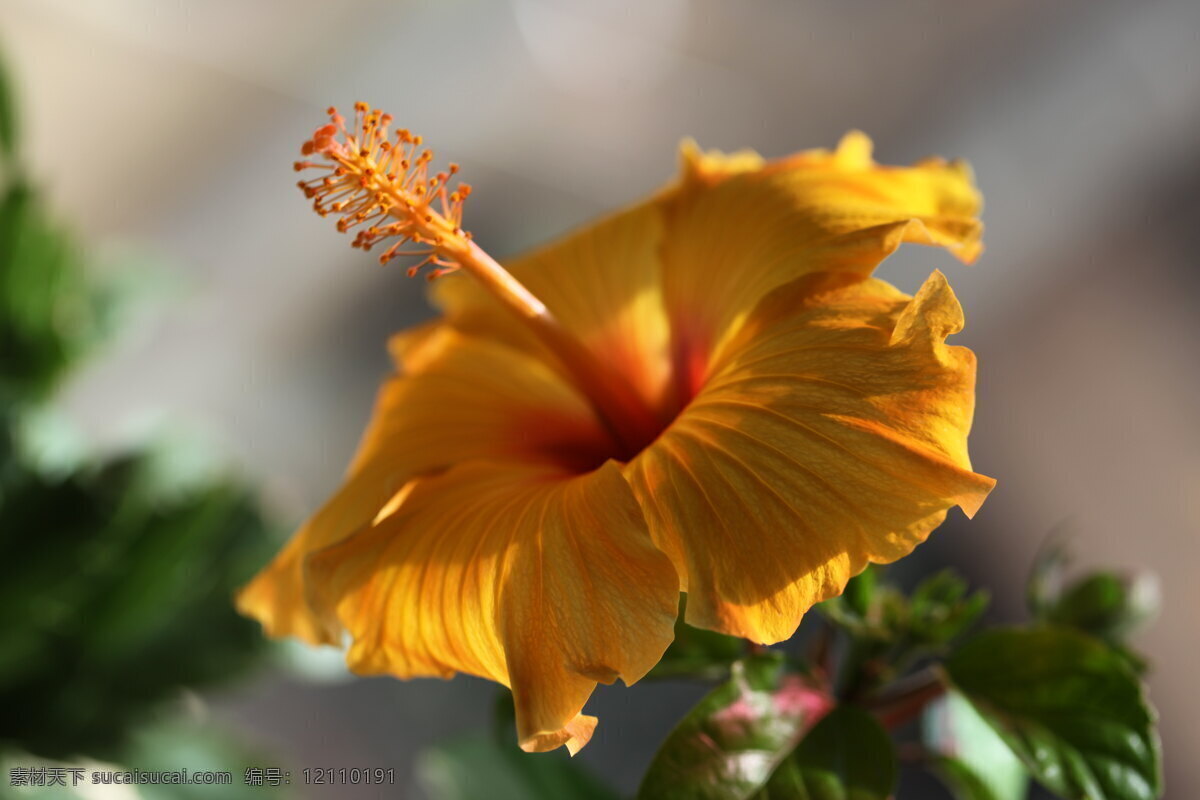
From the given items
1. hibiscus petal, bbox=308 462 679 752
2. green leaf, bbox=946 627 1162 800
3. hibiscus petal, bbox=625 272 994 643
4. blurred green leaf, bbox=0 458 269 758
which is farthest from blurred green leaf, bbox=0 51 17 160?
green leaf, bbox=946 627 1162 800

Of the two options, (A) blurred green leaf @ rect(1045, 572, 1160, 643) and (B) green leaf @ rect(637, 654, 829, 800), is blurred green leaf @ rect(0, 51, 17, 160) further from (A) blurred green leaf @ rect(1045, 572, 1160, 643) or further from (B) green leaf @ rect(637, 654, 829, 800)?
(A) blurred green leaf @ rect(1045, 572, 1160, 643)

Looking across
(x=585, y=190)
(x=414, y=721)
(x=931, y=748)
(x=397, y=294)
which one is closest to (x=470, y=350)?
(x=931, y=748)

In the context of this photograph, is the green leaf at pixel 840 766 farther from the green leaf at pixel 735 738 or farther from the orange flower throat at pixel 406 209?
the orange flower throat at pixel 406 209

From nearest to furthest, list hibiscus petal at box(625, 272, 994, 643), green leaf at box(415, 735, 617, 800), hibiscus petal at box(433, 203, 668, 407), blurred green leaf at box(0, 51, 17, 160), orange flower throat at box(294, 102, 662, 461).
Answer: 1. hibiscus petal at box(625, 272, 994, 643)
2. orange flower throat at box(294, 102, 662, 461)
3. hibiscus petal at box(433, 203, 668, 407)
4. green leaf at box(415, 735, 617, 800)
5. blurred green leaf at box(0, 51, 17, 160)

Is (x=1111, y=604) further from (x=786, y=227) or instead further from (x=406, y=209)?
(x=406, y=209)

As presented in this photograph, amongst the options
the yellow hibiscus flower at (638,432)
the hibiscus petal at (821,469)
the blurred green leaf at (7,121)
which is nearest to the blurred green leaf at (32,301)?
the blurred green leaf at (7,121)

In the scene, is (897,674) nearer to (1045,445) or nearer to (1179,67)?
(1045,445)

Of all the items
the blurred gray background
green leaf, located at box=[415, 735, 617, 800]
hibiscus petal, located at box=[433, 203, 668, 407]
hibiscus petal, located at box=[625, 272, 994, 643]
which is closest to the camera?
hibiscus petal, located at box=[625, 272, 994, 643]
